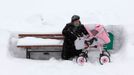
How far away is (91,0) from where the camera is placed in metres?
→ 14.3

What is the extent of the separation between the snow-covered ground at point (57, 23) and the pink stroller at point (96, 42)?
20cm

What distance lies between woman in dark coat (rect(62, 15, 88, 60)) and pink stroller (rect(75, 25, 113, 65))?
0.72 feet

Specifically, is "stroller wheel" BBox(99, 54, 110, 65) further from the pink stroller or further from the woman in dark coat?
the woman in dark coat

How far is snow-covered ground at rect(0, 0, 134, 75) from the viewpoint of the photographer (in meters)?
10.2

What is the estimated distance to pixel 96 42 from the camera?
1075 cm

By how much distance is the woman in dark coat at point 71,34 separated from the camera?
35.9 feet

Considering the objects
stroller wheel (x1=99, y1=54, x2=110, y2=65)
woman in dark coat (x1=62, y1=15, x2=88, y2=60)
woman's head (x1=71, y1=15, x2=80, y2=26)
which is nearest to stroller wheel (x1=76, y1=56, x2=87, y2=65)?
stroller wheel (x1=99, y1=54, x2=110, y2=65)

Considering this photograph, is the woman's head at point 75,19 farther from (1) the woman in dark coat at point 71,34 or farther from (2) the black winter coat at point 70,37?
(2) the black winter coat at point 70,37

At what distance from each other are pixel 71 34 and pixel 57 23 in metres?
1.64

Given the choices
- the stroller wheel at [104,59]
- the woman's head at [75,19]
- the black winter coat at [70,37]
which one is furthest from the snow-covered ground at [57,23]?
the woman's head at [75,19]


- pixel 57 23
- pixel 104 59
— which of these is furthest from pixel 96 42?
pixel 57 23

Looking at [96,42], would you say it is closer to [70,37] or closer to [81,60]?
[81,60]

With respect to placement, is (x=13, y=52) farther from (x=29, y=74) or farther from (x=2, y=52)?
(x=29, y=74)

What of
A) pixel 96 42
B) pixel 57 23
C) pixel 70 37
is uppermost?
pixel 57 23
